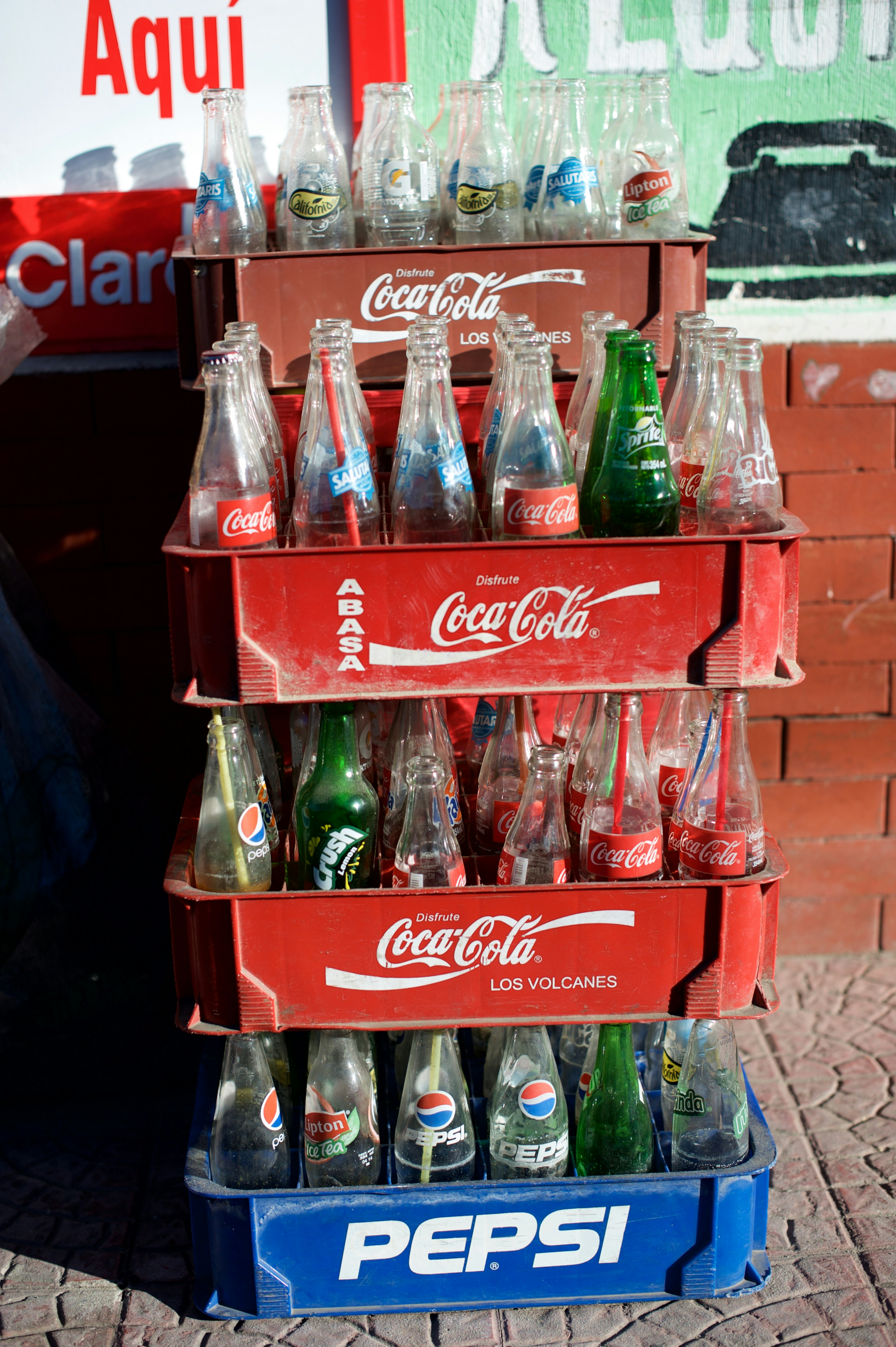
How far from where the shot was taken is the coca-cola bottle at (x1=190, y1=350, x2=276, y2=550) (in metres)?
2.00

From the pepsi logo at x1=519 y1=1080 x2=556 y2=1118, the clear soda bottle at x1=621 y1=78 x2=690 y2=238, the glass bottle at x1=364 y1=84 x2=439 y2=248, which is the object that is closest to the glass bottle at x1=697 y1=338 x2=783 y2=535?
the clear soda bottle at x1=621 y1=78 x2=690 y2=238

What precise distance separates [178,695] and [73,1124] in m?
1.55

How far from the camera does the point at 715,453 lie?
6.78 feet

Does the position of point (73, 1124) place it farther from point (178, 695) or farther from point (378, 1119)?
point (178, 695)

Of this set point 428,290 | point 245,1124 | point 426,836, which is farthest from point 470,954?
→ point 428,290

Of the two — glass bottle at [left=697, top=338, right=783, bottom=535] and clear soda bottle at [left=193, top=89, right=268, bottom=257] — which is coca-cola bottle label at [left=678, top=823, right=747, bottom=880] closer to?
glass bottle at [left=697, top=338, right=783, bottom=535]

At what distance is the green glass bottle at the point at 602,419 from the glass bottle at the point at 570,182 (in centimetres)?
34

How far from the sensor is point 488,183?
93.7 inches

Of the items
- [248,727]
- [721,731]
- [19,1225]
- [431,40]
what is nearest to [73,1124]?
[19,1225]

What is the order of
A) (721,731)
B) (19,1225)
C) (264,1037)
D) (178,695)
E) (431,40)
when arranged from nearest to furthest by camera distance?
(178,695) → (721,731) → (264,1037) → (19,1225) → (431,40)

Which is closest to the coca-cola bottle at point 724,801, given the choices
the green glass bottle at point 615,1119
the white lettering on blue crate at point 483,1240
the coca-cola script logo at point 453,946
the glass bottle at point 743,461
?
the coca-cola script logo at point 453,946

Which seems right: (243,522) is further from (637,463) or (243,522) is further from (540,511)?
(637,463)

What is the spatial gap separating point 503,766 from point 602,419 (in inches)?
32.0

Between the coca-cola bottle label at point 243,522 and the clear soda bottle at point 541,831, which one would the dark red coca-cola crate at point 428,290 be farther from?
the clear soda bottle at point 541,831
